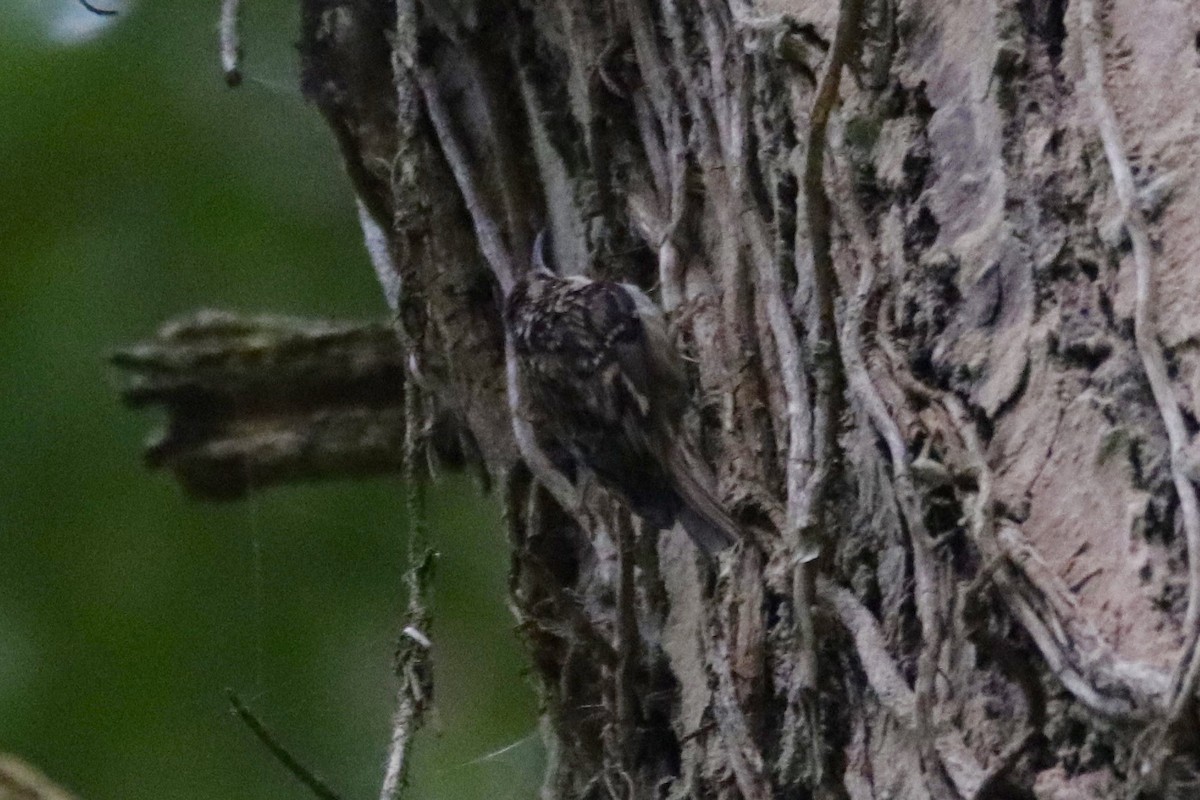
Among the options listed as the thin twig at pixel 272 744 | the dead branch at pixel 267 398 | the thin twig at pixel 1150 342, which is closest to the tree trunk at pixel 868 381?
the thin twig at pixel 1150 342

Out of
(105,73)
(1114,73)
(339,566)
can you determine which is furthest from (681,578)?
(105,73)

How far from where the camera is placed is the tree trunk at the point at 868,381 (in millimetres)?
1397

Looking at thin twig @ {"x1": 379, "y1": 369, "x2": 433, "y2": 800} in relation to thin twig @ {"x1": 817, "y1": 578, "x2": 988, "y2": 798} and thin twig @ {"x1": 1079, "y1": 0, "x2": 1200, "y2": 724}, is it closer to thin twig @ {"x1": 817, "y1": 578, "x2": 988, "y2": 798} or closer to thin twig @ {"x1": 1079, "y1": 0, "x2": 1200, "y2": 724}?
thin twig @ {"x1": 817, "y1": 578, "x2": 988, "y2": 798}

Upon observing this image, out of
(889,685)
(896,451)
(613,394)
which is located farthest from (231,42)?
(889,685)

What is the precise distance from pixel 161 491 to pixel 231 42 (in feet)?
4.40

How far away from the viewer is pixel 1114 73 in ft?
5.10

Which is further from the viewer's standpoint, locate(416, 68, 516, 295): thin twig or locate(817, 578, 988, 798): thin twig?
locate(416, 68, 516, 295): thin twig

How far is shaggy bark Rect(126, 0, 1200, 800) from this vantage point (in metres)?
1.40

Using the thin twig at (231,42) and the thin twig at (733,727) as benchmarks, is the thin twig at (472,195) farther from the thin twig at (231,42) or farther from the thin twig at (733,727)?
the thin twig at (733,727)

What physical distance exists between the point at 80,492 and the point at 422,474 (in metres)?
1.50

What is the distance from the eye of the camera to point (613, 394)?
7.84 feet

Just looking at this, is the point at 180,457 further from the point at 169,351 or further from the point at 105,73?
the point at 105,73

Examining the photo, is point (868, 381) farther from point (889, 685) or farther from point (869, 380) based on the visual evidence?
point (889, 685)

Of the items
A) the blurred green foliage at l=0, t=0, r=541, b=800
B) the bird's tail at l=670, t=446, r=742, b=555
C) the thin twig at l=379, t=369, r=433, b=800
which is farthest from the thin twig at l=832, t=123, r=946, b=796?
the blurred green foliage at l=0, t=0, r=541, b=800
